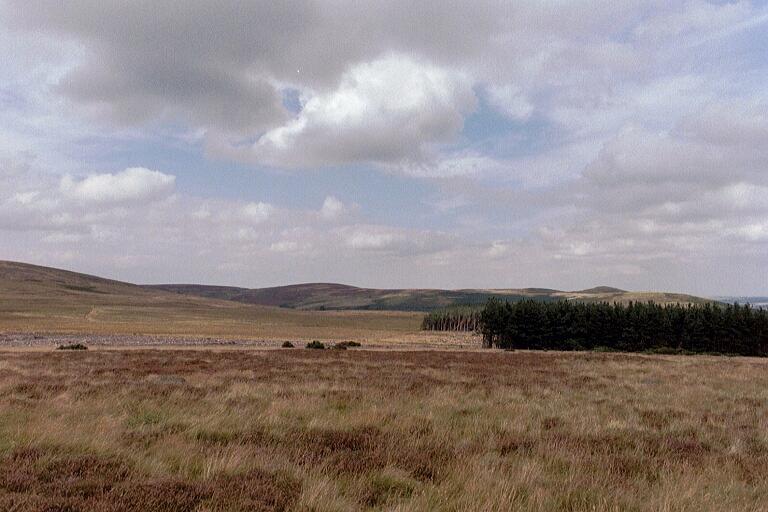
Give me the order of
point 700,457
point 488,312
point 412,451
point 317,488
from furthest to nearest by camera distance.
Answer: point 488,312 → point 700,457 → point 412,451 → point 317,488

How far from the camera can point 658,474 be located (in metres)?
7.57

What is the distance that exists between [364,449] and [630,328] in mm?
84536

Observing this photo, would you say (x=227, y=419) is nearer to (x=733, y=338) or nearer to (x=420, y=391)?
(x=420, y=391)

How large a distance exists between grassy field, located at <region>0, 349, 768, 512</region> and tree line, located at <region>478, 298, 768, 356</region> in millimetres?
68797

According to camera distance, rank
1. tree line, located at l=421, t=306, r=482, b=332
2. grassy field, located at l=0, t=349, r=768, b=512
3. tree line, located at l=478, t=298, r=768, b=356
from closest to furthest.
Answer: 1. grassy field, located at l=0, t=349, r=768, b=512
2. tree line, located at l=478, t=298, r=768, b=356
3. tree line, located at l=421, t=306, r=482, b=332

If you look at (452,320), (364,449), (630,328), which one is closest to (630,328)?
(630,328)

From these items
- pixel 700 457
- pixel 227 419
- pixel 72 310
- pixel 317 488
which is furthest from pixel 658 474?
pixel 72 310

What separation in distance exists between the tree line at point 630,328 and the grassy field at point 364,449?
2709 inches

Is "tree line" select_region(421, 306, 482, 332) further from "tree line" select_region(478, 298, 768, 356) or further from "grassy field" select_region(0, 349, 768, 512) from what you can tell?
"grassy field" select_region(0, 349, 768, 512)

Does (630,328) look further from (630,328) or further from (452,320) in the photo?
(452,320)

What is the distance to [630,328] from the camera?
82312 millimetres

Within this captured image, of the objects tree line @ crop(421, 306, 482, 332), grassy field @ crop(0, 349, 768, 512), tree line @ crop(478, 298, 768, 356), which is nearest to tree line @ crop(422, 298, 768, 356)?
tree line @ crop(478, 298, 768, 356)

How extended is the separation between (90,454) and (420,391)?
1122 cm

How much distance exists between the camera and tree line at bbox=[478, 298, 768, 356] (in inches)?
3253
